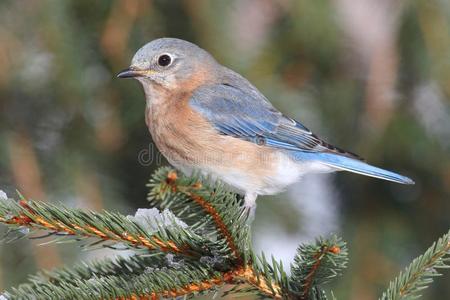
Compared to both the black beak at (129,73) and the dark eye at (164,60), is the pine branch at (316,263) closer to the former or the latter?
the black beak at (129,73)

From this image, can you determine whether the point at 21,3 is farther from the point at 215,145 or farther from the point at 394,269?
the point at 394,269

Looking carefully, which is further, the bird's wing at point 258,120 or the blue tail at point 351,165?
the bird's wing at point 258,120

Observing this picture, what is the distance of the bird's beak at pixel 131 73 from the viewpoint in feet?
14.1

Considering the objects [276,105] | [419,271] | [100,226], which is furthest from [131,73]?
[419,271]

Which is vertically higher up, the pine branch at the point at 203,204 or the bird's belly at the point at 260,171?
the bird's belly at the point at 260,171

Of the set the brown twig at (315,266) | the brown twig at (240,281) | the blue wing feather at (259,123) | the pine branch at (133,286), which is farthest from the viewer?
the blue wing feather at (259,123)

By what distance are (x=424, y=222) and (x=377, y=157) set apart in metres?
0.52

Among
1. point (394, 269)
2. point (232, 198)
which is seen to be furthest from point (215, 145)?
point (232, 198)

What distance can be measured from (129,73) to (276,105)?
108 cm

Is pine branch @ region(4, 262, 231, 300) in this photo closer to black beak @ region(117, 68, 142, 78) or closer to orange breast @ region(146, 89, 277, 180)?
orange breast @ region(146, 89, 277, 180)

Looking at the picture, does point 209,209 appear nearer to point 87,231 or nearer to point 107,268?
point 87,231

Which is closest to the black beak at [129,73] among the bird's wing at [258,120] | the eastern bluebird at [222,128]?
the eastern bluebird at [222,128]

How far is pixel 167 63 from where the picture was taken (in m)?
4.76

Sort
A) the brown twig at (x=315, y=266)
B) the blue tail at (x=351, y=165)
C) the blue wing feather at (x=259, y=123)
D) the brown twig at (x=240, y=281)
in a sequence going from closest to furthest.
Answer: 1. the brown twig at (x=315, y=266)
2. the brown twig at (x=240, y=281)
3. the blue tail at (x=351, y=165)
4. the blue wing feather at (x=259, y=123)
